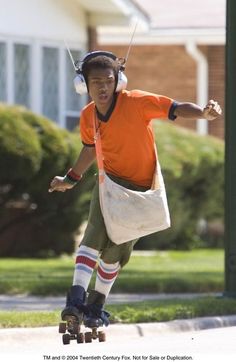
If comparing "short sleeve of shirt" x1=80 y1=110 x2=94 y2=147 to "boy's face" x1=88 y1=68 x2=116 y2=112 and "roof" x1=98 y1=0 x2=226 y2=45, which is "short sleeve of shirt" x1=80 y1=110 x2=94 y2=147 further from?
"roof" x1=98 y1=0 x2=226 y2=45

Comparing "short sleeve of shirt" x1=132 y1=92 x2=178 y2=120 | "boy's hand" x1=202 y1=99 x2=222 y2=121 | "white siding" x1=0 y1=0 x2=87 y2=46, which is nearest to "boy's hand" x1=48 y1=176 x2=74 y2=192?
"short sleeve of shirt" x1=132 y1=92 x2=178 y2=120

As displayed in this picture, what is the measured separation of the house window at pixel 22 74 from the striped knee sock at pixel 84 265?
42.8 ft

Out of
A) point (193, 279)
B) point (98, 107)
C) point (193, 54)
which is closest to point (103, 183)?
point (98, 107)

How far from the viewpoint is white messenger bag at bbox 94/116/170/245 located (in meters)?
8.64

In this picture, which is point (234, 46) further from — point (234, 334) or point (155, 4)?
point (155, 4)

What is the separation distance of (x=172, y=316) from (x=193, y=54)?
16249 millimetres

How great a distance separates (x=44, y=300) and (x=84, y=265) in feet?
13.9

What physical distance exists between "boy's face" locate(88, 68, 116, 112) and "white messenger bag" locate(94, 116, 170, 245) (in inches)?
17.7

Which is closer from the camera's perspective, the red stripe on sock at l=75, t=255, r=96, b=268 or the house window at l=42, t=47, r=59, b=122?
the red stripe on sock at l=75, t=255, r=96, b=268

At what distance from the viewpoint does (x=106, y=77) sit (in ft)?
28.7

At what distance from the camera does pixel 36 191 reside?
1923 centimetres

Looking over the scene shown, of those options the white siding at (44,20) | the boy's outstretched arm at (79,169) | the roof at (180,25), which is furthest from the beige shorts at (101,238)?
the roof at (180,25)

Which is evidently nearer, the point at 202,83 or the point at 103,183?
the point at 103,183

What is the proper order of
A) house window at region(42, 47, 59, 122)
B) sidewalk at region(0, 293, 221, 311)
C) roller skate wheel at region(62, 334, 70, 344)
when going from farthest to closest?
house window at region(42, 47, 59, 122) → sidewalk at region(0, 293, 221, 311) → roller skate wheel at region(62, 334, 70, 344)
